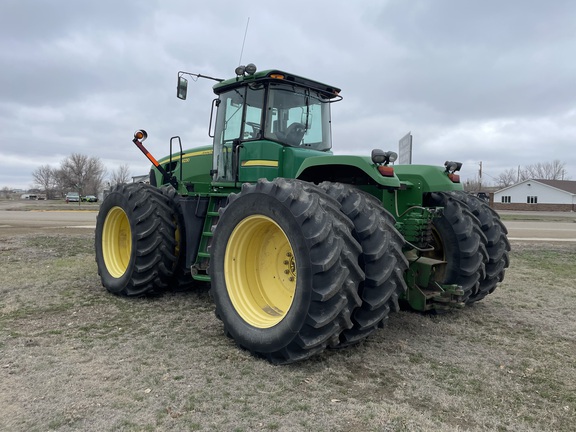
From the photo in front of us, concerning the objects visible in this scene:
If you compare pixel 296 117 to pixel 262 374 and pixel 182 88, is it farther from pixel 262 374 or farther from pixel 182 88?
pixel 262 374

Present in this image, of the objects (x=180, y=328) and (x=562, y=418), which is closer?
(x=562, y=418)

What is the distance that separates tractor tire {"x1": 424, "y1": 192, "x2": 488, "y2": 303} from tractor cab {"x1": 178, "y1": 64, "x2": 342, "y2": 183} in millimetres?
1749

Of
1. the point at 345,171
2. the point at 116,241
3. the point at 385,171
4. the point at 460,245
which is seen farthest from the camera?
the point at 116,241

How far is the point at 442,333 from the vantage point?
15.5 feet

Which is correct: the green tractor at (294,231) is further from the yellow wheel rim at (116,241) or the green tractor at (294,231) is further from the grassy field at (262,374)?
the grassy field at (262,374)

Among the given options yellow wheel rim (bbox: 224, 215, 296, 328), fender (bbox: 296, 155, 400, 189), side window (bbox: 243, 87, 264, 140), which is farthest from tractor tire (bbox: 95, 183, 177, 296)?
fender (bbox: 296, 155, 400, 189)

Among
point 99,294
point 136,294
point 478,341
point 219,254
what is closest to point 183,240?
point 136,294

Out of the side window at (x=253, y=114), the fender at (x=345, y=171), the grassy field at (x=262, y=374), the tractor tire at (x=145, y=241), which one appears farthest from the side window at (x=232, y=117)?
the grassy field at (x=262, y=374)

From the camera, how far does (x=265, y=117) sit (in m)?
5.36

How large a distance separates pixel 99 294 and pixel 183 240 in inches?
52.1

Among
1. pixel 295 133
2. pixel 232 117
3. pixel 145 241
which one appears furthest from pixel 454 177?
pixel 145 241

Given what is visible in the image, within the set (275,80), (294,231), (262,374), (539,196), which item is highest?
(275,80)

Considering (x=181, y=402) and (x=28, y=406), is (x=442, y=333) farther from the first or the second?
(x=28, y=406)

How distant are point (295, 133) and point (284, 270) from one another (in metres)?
1.93
